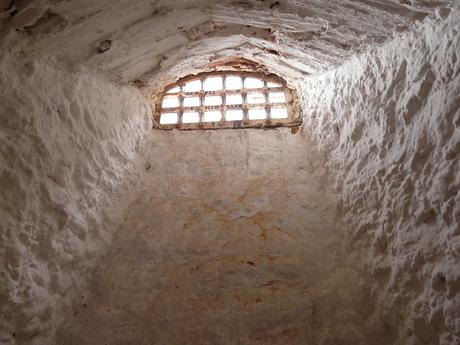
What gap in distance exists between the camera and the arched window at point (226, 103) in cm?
198

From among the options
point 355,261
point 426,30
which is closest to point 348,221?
point 355,261

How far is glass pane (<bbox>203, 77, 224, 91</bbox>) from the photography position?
7.04 feet

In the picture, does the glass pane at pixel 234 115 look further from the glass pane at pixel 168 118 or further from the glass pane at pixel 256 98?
the glass pane at pixel 168 118

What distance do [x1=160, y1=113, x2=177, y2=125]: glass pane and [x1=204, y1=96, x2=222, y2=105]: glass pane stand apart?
210mm

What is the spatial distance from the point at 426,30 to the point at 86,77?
1.20 metres

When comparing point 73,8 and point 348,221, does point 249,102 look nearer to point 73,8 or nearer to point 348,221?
point 348,221

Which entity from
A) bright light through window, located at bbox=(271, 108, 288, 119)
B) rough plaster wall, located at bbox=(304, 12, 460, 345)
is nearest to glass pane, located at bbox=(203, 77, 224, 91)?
bright light through window, located at bbox=(271, 108, 288, 119)

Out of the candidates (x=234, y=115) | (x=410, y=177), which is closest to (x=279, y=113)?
(x=234, y=115)

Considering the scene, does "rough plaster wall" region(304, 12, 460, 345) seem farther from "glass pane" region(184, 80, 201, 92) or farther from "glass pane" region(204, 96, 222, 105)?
"glass pane" region(184, 80, 201, 92)

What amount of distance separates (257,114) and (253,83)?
0.81 feet

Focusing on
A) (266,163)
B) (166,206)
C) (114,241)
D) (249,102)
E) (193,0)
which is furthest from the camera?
(249,102)

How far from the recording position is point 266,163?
1.77m

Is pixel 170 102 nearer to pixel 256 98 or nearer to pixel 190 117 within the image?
pixel 190 117

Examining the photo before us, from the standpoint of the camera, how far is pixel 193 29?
137cm
